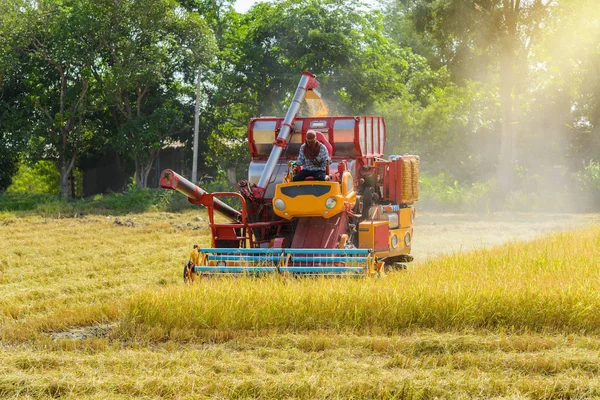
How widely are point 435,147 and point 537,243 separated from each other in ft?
62.4

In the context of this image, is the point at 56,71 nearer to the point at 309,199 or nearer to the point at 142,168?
the point at 142,168

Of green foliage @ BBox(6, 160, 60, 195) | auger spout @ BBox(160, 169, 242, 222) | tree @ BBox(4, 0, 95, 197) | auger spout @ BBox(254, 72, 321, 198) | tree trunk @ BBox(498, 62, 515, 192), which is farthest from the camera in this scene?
green foliage @ BBox(6, 160, 60, 195)

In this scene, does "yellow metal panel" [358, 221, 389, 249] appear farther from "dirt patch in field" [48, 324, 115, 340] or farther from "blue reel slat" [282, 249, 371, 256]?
"dirt patch in field" [48, 324, 115, 340]

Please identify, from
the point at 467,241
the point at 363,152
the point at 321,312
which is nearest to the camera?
the point at 321,312

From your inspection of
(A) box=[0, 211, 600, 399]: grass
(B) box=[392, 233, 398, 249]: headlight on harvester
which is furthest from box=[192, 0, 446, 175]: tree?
(A) box=[0, 211, 600, 399]: grass

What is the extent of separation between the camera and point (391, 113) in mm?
30797

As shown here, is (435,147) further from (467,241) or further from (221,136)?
(467,241)

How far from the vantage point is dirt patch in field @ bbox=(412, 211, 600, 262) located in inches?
640

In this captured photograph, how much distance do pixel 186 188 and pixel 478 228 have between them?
39.7ft

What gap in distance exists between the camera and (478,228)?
20.5 m

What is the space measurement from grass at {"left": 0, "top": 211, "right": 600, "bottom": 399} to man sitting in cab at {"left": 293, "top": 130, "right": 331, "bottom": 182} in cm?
189

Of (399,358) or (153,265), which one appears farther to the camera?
(153,265)

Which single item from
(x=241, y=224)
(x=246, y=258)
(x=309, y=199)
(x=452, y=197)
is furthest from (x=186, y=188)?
(x=452, y=197)

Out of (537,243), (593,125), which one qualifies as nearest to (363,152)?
(537,243)
